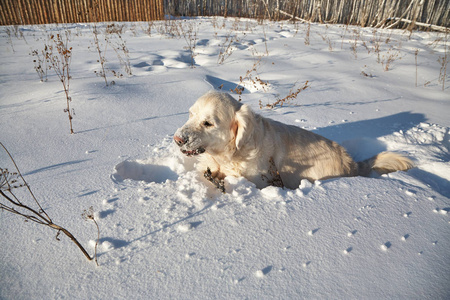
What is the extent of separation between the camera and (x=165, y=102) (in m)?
3.70

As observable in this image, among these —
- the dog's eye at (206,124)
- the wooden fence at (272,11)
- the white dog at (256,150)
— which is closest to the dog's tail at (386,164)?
the white dog at (256,150)

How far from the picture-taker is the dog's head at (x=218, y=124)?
2143 millimetres

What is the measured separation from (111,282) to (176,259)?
334mm

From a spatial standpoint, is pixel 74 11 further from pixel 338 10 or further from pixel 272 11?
pixel 338 10

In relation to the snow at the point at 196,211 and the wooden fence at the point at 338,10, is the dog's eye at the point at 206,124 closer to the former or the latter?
the snow at the point at 196,211

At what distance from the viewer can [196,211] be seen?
5.60 feet

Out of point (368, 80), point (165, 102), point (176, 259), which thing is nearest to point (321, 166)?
point (176, 259)

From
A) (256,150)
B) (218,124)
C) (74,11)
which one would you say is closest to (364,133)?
(256,150)

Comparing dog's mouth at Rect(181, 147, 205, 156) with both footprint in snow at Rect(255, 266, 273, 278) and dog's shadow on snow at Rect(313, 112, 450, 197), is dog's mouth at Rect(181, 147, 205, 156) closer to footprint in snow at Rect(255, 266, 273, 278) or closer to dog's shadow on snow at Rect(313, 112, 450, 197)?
footprint in snow at Rect(255, 266, 273, 278)

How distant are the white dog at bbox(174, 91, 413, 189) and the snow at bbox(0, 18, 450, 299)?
287 millimetres

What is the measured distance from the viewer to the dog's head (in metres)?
2.14

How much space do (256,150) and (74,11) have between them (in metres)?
14.5

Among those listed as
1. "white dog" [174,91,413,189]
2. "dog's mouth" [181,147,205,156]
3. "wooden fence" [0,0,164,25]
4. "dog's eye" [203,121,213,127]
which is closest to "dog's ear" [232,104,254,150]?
"white dog" [174,91,413,189]

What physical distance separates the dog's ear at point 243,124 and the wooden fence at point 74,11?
11.1 meters
